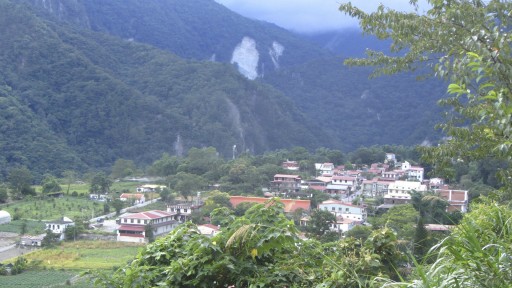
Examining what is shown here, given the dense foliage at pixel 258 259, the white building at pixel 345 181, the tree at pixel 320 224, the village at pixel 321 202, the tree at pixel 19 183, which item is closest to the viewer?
the dense foliage at pixel 258 259

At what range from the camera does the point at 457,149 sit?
3303mm

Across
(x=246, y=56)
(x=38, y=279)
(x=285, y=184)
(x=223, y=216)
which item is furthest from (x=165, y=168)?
(x=246, y=56)

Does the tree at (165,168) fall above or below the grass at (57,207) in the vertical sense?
above

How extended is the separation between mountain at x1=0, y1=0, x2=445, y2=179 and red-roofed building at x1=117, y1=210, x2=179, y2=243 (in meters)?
12.6

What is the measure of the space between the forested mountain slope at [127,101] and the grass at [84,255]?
16.1 meters

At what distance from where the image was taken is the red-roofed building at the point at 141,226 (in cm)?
1465

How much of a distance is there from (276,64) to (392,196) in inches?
2045

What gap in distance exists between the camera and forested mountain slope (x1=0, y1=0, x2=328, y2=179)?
112ft

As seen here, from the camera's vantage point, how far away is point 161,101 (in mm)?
39031

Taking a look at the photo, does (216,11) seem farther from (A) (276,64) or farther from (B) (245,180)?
(B) (245,180)

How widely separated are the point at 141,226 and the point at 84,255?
1659 millimetres

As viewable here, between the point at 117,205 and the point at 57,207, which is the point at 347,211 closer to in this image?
the point at 117,205

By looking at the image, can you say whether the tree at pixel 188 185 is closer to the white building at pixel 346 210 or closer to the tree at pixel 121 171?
the white building at pixel 346 210

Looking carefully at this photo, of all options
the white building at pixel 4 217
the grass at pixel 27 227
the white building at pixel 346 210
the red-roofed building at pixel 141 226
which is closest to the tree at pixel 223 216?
the white building at pixel 346 210
